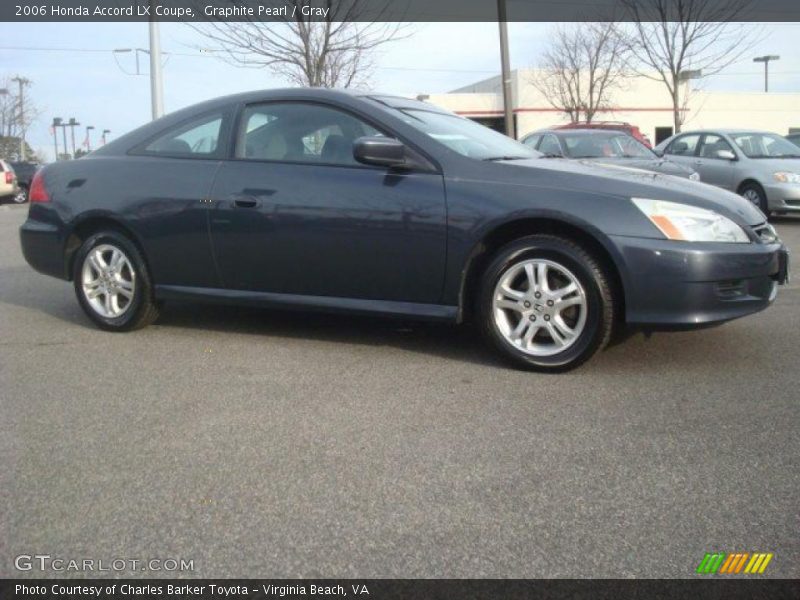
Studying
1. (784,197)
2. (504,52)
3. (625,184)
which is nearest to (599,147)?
(784,197)

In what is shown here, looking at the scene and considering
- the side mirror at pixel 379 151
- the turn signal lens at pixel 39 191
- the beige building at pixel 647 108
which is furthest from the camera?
the beige building at pixel 647 108

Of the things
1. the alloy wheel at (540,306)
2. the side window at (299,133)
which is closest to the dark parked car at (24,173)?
the side window at (299,133)

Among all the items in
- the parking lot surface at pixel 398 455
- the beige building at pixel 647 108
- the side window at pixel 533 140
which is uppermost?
the beige building at pixel 647 108

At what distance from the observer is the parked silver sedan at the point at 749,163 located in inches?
470

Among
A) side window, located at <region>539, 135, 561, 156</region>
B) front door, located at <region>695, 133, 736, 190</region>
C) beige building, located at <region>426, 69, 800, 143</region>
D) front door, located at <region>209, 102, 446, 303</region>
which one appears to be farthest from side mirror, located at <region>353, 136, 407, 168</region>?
beige building, located at <region>426, 69, 800, 143</region>

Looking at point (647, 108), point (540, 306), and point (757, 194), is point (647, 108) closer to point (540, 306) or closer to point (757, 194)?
point (757, 194)

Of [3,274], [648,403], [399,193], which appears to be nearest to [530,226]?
[399,193]

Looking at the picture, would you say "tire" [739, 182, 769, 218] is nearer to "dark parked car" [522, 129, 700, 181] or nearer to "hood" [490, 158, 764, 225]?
"dark parked car" [522, 129, 700, 181]

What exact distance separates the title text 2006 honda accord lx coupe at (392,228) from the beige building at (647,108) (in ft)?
116

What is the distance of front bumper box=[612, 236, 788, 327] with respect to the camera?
4.14 m

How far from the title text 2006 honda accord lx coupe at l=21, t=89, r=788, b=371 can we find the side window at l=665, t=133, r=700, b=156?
9360 mm

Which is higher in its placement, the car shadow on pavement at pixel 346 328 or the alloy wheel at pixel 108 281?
the alloy wheel at pixel 108 281

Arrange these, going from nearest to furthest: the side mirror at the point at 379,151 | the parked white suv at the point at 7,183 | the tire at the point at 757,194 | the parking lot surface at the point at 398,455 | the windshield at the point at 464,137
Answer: the parking lot surface at the point at 398,455 → the side mirror at the point at 379,151 → the windshield at the point at 464,137 → the tire at the point at 757,194 → the parked white suv at the point at 7,183

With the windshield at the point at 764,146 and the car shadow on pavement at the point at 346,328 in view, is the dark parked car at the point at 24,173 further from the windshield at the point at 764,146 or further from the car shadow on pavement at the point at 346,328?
the car shadow on pavement at the point at 346,328
